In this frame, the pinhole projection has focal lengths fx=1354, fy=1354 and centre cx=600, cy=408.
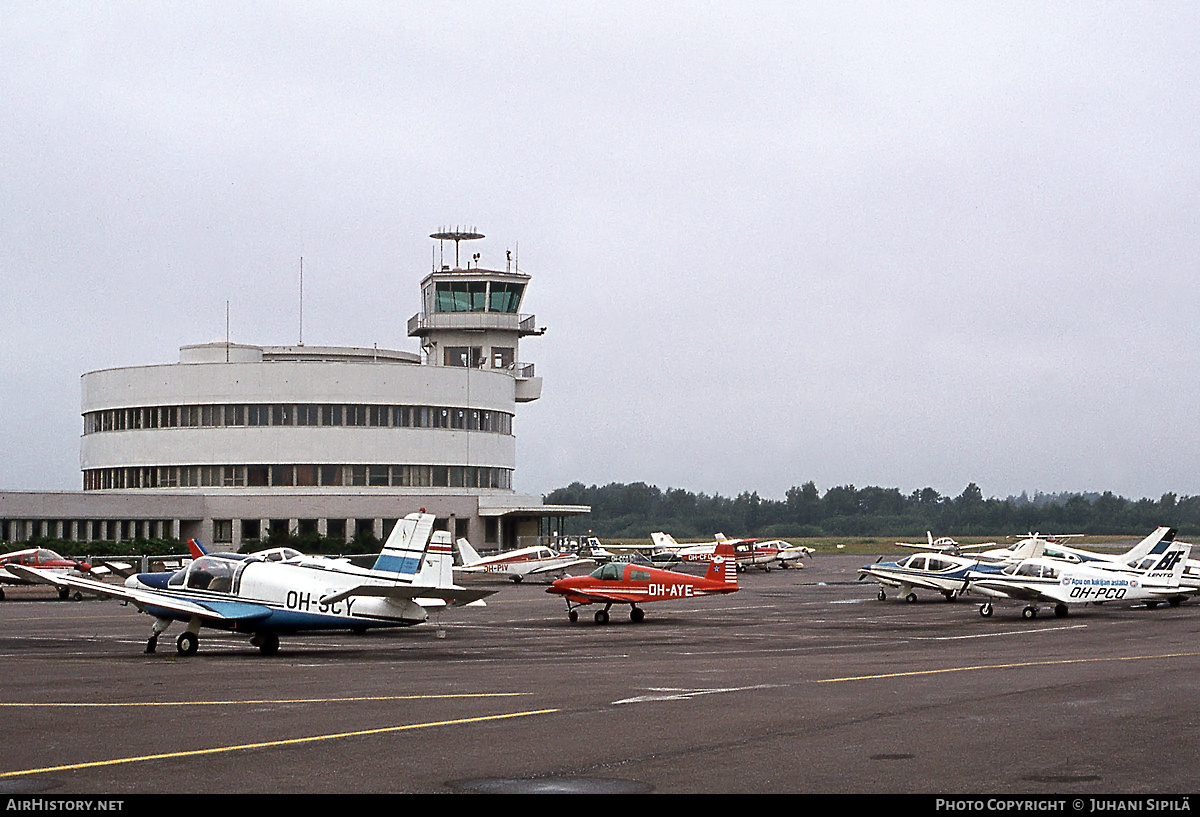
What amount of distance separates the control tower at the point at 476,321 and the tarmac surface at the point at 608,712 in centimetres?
6085

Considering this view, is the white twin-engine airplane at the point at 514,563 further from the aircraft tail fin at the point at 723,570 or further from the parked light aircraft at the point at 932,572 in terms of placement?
the aircraft tail fin at the point at 723,570

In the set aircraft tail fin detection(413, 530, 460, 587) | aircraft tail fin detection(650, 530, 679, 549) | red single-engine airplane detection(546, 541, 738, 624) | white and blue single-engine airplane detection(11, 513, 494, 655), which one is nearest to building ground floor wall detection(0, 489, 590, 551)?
aircraft tail fin detection(650, 530, 679, 549)

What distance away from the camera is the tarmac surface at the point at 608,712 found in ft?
38.3

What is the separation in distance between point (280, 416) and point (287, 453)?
2.32 m

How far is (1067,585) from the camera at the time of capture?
37875 millimetres

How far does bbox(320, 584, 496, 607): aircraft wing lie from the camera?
25.9 meters

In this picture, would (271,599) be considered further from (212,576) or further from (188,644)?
(188,644)

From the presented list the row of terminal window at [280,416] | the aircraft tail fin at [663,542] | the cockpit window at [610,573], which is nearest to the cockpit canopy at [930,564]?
the cockpit window at [610,573]

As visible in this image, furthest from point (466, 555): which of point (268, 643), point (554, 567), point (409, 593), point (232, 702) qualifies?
point (232, 702)

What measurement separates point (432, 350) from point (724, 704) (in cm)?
7844

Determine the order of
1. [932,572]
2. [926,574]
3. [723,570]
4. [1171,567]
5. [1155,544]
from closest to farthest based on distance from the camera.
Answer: [723,570] → [1171,567] → [926,574] → [932,572] → [1155,544]

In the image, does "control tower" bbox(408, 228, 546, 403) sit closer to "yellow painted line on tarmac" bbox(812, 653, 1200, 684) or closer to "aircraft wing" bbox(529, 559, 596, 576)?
"aircraft wing" bbox(529, 559, 596, 576)

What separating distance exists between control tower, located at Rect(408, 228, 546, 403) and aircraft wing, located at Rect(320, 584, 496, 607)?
66259 millimetres
